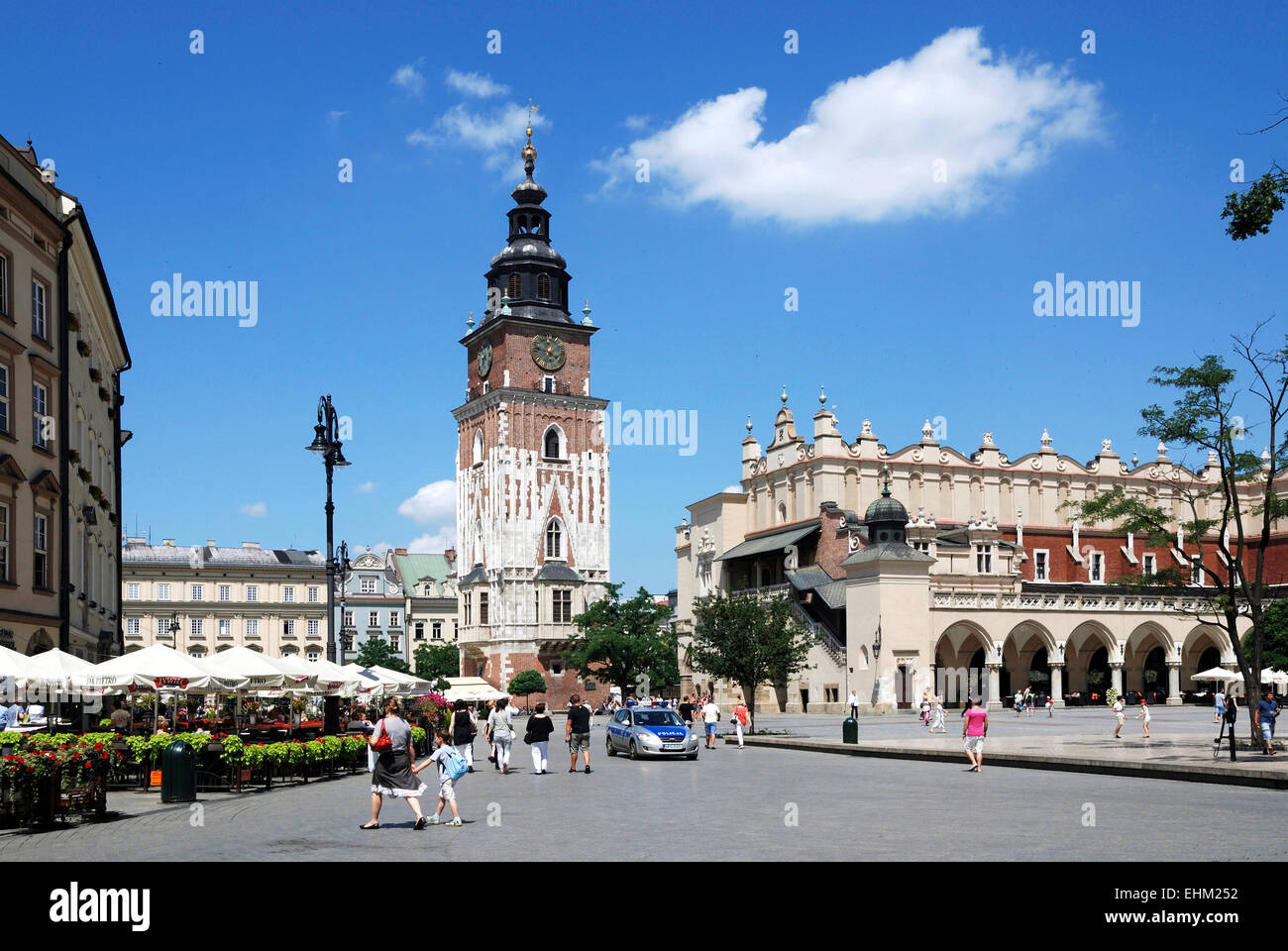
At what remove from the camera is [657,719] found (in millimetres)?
34562

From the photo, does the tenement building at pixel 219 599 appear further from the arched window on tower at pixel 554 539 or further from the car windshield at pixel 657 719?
the car windshield at pixel 657 719

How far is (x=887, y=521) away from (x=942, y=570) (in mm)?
6768

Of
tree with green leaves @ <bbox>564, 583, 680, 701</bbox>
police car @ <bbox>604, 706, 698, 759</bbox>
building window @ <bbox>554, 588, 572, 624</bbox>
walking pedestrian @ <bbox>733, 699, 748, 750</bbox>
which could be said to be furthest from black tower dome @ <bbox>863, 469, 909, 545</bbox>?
building window @ <bbox>554, 588, 572, 624</bbox>

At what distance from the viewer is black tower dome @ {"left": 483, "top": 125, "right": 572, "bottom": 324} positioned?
333 ft

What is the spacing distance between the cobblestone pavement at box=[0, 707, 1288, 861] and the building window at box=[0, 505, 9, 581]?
7.46 meters

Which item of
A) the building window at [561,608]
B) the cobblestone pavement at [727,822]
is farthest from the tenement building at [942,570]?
the cobblestone pavement at [727,822]

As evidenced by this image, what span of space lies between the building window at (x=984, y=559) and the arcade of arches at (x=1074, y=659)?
3.96 meters

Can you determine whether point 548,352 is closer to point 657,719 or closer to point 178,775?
point 657,719

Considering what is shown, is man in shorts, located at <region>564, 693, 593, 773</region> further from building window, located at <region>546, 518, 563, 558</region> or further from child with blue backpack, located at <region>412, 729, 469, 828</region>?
building window, located at <region>546, 518, 563, 558</region>

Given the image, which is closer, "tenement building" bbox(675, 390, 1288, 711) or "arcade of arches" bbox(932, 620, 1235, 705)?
"tenement building" bbox(675, 390, 1288, 711)

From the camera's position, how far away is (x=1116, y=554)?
81500 millimetres
